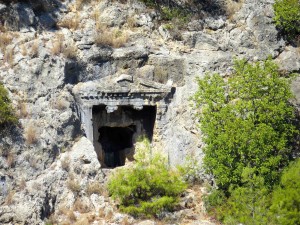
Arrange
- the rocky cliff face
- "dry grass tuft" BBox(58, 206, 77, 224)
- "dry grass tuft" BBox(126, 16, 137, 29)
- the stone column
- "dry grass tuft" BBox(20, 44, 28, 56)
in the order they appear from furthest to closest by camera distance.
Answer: "dry grass tuft" BBox(126, 16, 137, 29) → the stone column → "dry grass tuft" BBox(20, 44, 28, 56) → the rocky cliff face → "dry grass tuft" BBox(58, 206, 77, 224)

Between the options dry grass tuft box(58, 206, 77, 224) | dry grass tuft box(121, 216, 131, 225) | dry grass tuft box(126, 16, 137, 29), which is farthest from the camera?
dry grass tuft box(126, 16, 137, 29)

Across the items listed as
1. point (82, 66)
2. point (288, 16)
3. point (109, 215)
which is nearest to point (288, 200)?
point (109, 215)

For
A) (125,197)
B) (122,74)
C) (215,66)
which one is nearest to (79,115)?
(122,74)

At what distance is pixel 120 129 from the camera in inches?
952

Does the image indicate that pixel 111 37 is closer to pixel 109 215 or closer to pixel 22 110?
pixel 22 110

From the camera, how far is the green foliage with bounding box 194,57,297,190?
19.4 metres

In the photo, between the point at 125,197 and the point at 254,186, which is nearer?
the point at 254,186

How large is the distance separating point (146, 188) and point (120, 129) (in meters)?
5.03

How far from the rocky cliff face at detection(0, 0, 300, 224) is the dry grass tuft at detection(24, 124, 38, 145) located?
0.03 m

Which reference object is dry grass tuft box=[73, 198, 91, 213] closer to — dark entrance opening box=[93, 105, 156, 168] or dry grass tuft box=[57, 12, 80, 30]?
dark entrance opening box=[93, 105, 156, 168]

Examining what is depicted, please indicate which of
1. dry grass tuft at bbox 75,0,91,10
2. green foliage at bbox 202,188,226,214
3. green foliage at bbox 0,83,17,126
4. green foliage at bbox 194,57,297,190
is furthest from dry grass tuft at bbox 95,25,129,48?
green foliage at bbox 202,188,226,214

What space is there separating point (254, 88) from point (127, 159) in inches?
219

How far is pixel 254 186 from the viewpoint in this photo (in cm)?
1819

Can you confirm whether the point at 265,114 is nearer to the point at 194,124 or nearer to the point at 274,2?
the point at 194,124
